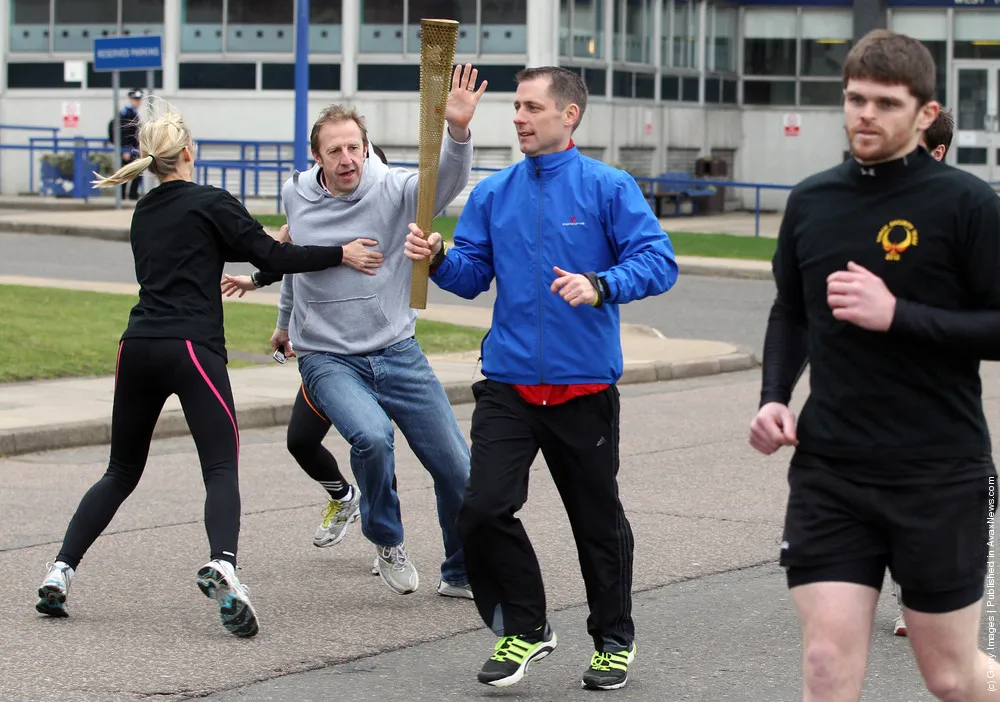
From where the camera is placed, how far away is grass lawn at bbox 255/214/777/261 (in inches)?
1014

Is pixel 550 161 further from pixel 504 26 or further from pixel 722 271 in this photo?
pixel 504 26

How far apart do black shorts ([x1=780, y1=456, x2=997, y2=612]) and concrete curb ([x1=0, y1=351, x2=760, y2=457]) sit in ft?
23.1

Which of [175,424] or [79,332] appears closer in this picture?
[175,424]

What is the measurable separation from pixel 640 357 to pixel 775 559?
7.08 m

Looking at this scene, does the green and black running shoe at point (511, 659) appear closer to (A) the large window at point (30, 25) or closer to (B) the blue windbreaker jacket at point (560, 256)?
(B) the blue windbreaker jacket at point (560, 256)

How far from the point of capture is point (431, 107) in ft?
18.5

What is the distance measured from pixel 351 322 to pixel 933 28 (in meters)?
32.6

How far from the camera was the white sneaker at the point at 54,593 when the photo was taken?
247 inches

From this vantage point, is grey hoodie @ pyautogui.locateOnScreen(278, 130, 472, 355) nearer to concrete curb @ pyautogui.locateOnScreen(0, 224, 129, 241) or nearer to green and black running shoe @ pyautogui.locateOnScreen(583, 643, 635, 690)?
green and black running shoe @ pyautogui.locateOnScreen(583, 643, 635, 690)

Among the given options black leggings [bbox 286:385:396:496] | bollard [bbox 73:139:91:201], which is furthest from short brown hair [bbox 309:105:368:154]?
bollard [bbox 73:139:91:201]

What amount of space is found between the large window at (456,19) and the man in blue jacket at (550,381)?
87.6 feet

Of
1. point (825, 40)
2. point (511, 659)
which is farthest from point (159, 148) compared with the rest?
point (825, 40)

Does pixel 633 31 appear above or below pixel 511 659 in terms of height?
above

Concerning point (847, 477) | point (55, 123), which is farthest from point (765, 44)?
point (847, 477)
